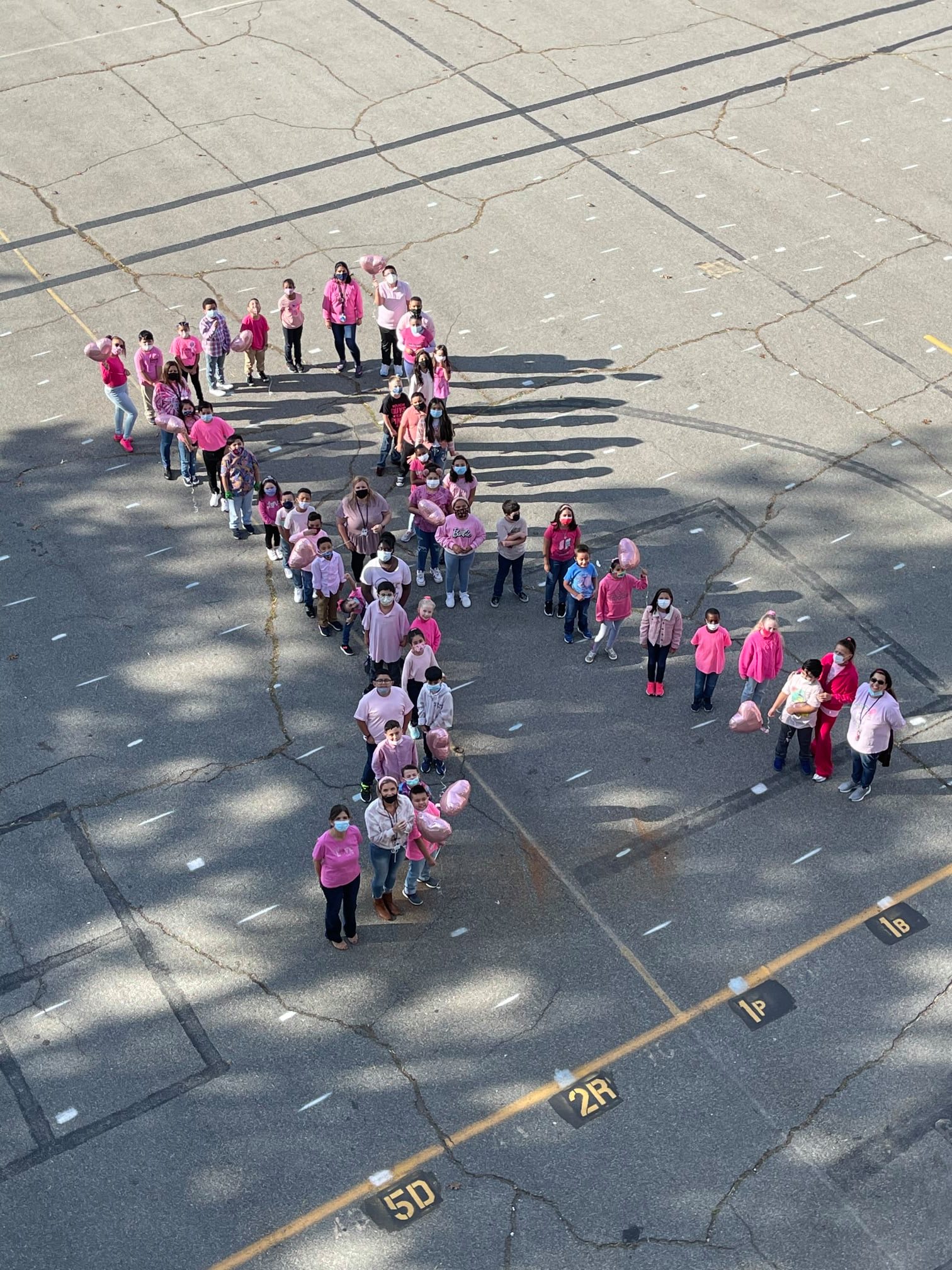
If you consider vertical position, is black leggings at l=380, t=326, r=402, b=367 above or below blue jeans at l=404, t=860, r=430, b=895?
above

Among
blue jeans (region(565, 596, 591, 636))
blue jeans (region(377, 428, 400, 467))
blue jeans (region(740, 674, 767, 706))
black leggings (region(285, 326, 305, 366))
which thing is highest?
black leggings (region(285, 326, 305, 366))

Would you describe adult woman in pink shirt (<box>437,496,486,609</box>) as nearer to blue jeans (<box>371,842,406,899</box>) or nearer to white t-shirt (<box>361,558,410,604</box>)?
white t-shirt (<box>361,558,410,604</box>)

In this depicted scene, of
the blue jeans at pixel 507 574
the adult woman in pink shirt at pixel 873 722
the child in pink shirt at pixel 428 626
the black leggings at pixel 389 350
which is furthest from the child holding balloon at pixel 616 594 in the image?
the black leggings at pixel 389 350

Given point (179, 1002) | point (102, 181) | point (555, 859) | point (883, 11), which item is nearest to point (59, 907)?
point (179, 1002)

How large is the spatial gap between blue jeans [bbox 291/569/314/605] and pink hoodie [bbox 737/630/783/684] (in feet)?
13.7

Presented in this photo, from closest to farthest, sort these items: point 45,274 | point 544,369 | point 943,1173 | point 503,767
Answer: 1. point 943,1173
2. point 503,767
3. point 544,369
4. point 45,274

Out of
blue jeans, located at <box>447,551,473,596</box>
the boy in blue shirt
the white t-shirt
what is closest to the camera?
the white t-shirt

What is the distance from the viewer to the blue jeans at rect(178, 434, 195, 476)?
46.3 feet

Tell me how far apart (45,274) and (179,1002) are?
1198 centimetres

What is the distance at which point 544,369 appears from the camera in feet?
53.3

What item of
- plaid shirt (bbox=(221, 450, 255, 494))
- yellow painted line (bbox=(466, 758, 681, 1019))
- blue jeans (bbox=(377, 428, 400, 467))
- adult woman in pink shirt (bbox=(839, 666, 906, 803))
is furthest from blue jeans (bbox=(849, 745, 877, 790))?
plaid shirt (bbox=(221, 450, 255, 494))

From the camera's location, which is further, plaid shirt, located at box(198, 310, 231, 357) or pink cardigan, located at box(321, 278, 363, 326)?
pink cardigan, located at box(321, 278, 363, 326)

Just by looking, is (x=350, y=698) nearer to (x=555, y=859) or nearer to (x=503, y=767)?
(x=503, y=767)

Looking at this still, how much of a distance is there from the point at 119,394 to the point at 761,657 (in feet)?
26.2
